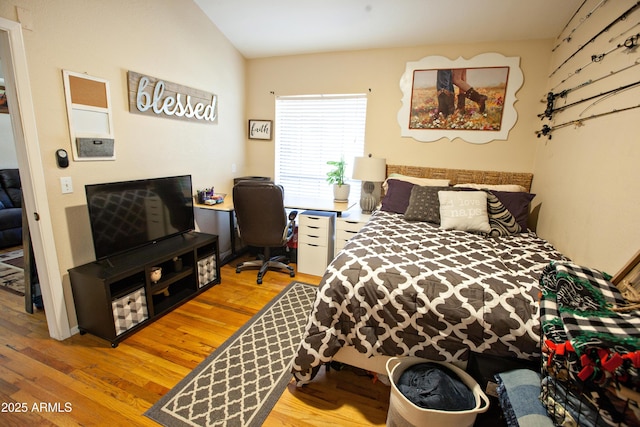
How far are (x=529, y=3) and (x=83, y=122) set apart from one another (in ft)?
11.5

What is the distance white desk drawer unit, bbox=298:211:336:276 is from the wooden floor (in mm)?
978

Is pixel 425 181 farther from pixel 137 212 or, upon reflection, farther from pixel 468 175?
pixel 137 212

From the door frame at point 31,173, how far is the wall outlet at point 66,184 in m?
0.10

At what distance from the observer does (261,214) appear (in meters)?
2.80

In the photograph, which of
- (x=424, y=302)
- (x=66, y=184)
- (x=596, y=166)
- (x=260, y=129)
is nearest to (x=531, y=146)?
(x=596, y=166)

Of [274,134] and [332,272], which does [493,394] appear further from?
[274,134]

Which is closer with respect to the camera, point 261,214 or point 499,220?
point 499,220

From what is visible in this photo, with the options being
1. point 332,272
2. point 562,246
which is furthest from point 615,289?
point 332,272

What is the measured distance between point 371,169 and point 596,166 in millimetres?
1772

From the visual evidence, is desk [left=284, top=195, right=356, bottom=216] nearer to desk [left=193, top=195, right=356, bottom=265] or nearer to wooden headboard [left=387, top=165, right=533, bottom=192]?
desk [left=193, top=195, right=356, bottom=265]

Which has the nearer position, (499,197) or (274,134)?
(499,197)

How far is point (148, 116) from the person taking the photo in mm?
2531

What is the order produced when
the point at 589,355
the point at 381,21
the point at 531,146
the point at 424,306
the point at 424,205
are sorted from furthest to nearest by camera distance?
the point at 531,146
the point at 381,21
the point at 424,205
the point at 424,306
the point at 589,355

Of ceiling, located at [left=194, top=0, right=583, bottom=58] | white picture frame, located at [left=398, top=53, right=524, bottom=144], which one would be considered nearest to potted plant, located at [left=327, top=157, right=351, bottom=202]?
white picture frame, located at [left=398, top=53, right=524, bottom=144]
